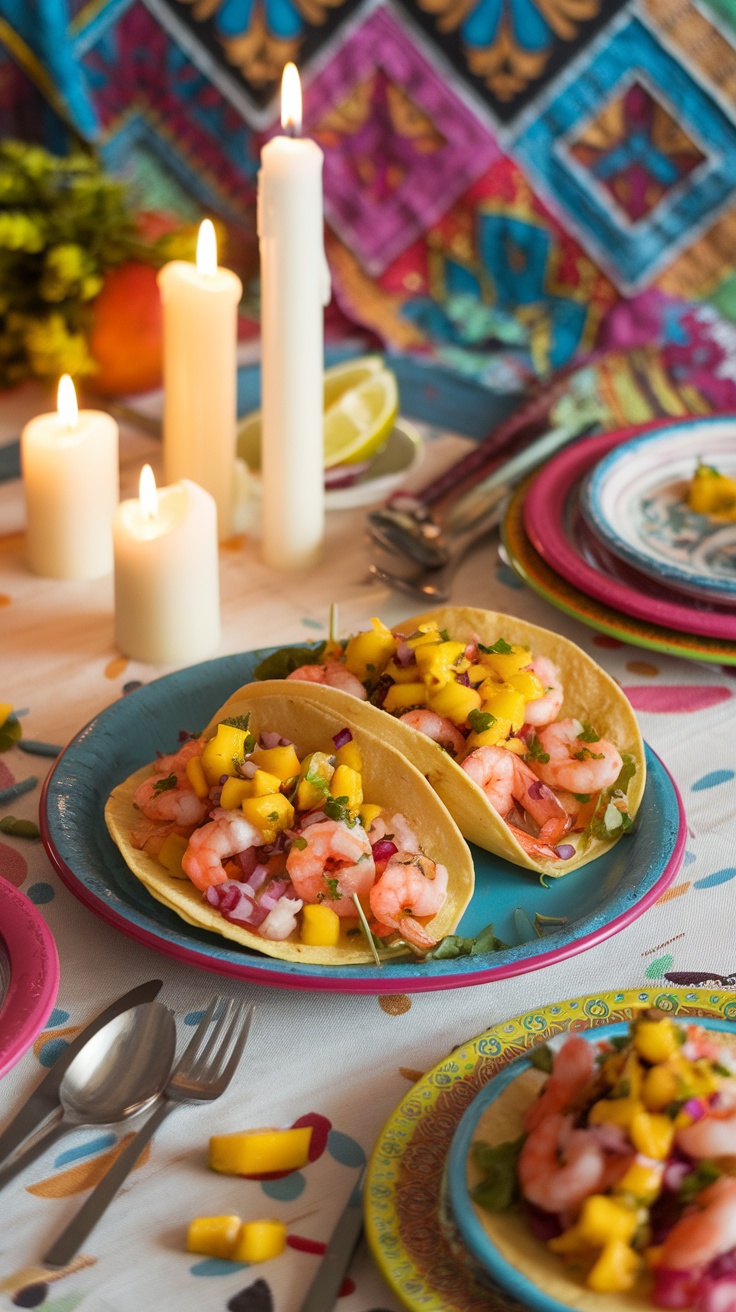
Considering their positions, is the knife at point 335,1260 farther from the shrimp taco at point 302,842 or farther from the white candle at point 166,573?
the white candle at point 166,573

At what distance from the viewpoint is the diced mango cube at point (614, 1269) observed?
87 cm

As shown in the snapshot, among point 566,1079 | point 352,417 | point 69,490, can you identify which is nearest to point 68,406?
point 69,490

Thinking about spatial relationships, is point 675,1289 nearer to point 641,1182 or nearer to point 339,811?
point 641,1182

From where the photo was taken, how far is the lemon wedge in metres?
2.24

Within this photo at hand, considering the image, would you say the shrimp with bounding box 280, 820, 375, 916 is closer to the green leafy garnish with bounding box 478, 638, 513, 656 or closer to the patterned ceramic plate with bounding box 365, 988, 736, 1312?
the patterned ceramic plate with bounding box 365, 988, 736, 1312

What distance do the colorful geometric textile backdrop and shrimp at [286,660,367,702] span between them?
4.97 feet

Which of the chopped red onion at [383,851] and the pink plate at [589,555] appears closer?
the chopped red onion at [383,851]

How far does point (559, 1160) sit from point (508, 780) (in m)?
0.52

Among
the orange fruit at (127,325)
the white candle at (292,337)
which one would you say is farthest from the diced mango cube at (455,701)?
the orange fruit at (127,325)

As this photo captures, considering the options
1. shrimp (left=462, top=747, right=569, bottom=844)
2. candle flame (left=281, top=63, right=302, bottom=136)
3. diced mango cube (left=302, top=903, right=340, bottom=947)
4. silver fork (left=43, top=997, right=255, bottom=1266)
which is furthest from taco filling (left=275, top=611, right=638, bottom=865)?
candle flame (left=281, top=63, right=302, bottom=136)

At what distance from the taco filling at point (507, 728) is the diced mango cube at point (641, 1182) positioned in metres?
0.50

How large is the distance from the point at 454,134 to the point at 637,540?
4.46ft

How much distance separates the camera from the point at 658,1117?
0.90 meters

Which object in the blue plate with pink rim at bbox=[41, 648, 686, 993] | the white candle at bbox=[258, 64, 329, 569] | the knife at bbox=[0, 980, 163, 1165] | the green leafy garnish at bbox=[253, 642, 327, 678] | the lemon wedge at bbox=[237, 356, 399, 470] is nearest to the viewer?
the knife at bbox=[0, 980, 163, 1165]
